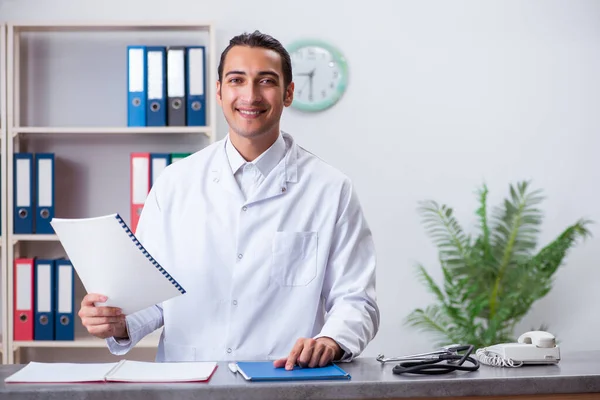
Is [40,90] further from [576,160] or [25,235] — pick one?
[576,160]

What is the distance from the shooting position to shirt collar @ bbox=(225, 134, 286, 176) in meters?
1.88

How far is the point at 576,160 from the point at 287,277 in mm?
2486

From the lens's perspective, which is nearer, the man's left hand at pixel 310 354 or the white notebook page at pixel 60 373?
the white notebook page at pixel 60 373

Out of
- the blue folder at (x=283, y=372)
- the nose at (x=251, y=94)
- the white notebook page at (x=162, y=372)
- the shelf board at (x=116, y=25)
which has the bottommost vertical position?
the blue folder at (x=283, y=372)

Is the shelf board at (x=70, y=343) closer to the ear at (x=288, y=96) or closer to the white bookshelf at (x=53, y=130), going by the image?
the white bookshelf at (x=53, y=130)

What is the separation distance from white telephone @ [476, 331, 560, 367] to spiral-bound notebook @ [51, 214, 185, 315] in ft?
2.19

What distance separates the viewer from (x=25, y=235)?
3.30 metres

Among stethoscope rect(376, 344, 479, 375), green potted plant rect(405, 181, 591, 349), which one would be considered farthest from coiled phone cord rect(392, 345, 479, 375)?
green potted plant rect(405, 181, 591, 349)

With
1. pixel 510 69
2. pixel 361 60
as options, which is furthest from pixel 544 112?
pixel 361 60

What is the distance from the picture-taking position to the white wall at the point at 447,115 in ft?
12.1

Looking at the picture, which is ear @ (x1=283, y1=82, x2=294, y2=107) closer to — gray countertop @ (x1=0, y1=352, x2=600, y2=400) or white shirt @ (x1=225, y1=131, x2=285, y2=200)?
white shirt @ (x1=225, y1=131, x2=285, y2=200)

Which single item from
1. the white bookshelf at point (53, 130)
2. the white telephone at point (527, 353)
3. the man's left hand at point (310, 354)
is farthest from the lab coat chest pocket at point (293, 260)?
the white bookshelf at point (53, 130)

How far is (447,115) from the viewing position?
3.73m

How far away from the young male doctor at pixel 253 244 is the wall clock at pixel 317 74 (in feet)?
5.80
